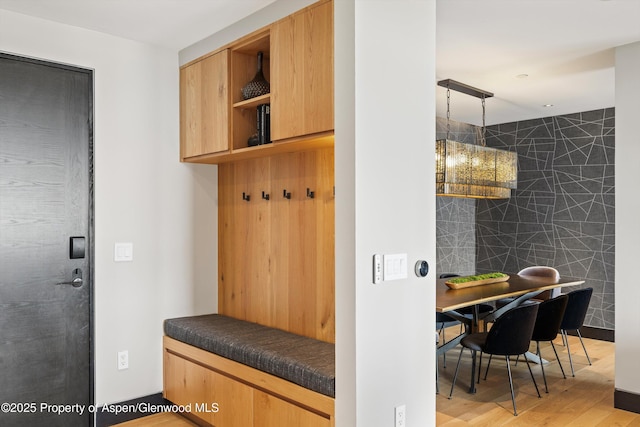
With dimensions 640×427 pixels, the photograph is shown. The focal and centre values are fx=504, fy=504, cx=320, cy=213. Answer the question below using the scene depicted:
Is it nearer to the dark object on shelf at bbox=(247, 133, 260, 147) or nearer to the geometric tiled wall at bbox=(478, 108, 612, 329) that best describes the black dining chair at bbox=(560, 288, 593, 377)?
the geometric tiled wall at bbox=(478, 108, 612, 329)

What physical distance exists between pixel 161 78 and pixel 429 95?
1.93 meters

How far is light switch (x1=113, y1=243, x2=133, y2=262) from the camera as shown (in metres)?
3.18

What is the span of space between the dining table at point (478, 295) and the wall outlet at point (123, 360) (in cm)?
208

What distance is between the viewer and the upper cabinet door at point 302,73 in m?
2.43

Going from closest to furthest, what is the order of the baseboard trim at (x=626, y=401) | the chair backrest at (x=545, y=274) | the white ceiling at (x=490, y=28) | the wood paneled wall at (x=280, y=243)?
the white ceiling at (x=490, y=28), the wood paneled wall at (x=280, y=243), the baseboard trim at (x=626, y=401), the chair backrest at (x=545, y=274)

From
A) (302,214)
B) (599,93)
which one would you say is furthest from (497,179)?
(302,214)

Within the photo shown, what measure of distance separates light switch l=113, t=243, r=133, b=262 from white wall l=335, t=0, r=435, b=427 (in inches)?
67.4

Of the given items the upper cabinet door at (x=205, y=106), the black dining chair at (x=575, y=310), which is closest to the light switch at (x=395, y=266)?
the upper cabinet door at (x=205, y=106)

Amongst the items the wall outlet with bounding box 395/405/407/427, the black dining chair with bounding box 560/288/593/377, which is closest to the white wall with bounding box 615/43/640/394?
the black dining chair with bounding box 560/288/593/377

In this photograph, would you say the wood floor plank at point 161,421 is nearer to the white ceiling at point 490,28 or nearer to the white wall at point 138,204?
the white wall at point 138,204

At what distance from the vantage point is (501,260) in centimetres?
673

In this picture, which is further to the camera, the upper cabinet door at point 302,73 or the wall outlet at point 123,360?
the wall outlet at point 123,360

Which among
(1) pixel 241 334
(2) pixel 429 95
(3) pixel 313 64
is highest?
(3) pixel 313 64

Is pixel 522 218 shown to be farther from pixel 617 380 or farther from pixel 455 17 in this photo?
pixel 455 17
